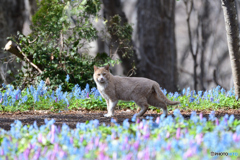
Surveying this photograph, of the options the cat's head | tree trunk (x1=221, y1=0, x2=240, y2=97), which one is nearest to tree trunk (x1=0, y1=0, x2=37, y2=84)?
the cat's head

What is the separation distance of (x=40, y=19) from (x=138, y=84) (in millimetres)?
4844

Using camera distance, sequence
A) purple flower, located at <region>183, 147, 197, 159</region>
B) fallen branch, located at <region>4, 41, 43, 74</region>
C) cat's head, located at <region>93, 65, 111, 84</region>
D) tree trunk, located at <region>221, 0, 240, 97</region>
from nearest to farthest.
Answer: purple flower, located at <region>183, 147, 197, 159</region> → cat's head, located at <region>93, 65, 111, 84</region> → tree trunk, located at <region>221, 0, 240, 97</region> → fallen branch, located at <region>4, 41, 43, 74</region>

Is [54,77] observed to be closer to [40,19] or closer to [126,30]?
[40,19]

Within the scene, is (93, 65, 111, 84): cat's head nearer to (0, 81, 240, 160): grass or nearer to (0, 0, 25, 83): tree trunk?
(0, 81, 240, 160): grass

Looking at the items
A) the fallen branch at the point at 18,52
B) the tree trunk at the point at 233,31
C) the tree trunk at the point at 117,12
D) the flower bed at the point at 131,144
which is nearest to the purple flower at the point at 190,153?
the flower bed at the point at 131,144

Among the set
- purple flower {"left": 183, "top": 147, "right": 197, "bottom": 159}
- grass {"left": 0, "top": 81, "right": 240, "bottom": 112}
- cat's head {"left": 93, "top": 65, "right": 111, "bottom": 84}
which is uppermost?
cat's head {"left": 93, "top": 65, "right": 111, "bottom": 84}

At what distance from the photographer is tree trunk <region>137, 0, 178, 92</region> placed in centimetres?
1316

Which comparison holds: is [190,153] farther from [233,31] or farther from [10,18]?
[10,18]

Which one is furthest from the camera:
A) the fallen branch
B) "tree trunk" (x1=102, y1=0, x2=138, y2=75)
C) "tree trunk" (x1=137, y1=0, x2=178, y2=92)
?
"tree trunk" (x1=137, y1=0, x2=178, y2=92)

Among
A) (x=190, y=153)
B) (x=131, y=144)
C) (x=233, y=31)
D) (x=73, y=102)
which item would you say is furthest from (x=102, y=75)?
(x=190, y=153)

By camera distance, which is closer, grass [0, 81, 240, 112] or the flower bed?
the flower bed

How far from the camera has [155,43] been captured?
13.5 m

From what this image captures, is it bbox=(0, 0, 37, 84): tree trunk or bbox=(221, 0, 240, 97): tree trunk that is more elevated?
bbox=(0, 0, 37, 84): tree trunk

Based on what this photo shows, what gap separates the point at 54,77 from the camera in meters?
8.59
